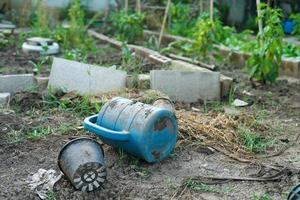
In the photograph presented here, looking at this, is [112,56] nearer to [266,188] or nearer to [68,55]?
[68,55]

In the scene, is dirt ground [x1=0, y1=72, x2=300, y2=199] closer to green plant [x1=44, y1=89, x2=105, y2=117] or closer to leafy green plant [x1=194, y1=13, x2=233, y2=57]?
green plant [x1=44, y1=89, x2=105, y2=117]

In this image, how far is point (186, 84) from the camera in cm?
532

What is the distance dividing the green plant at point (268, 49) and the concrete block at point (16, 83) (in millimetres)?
2685

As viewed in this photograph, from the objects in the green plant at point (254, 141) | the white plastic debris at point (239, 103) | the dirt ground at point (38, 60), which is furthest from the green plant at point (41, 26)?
the green plant at point (254, 141)

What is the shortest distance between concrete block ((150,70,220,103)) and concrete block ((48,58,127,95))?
393 millimetres

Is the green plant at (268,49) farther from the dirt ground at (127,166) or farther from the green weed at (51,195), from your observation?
the green weed at (51,195)

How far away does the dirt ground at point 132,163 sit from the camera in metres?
3.18

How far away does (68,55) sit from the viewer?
20.8ft

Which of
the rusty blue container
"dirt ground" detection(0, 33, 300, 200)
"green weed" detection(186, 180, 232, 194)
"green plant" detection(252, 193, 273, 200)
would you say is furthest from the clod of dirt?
"green plant" detection(252, 193, 273, 200)

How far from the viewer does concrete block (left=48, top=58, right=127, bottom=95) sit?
5262mm

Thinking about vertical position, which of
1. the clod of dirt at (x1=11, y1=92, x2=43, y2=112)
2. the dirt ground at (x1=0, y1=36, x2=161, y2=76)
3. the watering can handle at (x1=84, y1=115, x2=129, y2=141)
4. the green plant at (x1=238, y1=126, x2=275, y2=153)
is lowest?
the green plant at (x1=238, y1=126, x2=275, y2=153)

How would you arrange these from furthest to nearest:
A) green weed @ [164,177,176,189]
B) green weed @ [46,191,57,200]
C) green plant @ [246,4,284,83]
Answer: green plant @ [246,4,284,83], green weed @ [164,177,176,189], green weed @ [46,191,57,200]

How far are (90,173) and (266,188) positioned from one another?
1176mm

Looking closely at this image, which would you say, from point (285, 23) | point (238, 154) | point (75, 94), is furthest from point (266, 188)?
point (285, 23)
